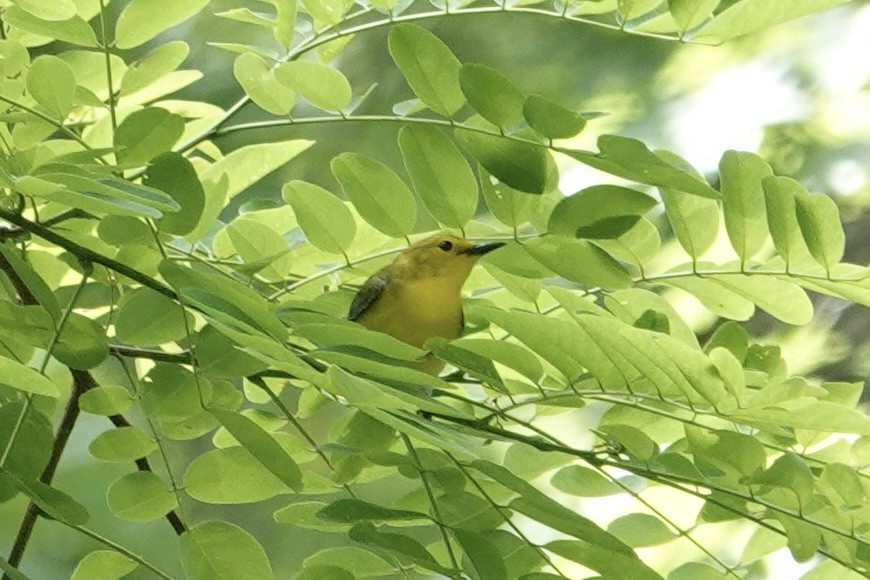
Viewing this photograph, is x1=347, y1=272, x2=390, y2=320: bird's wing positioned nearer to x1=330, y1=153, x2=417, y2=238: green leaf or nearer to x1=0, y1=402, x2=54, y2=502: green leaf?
x1=330, y1=153, x2=417, y2=238: green leaf

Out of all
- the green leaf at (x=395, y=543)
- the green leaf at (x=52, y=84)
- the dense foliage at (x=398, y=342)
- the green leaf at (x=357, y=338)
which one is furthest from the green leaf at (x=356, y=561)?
the green leaf at (x=52, y=84)

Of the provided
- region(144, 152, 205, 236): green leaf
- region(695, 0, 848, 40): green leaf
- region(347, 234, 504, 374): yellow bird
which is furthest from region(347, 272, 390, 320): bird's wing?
region(695, 0, 848, 40): green leaf

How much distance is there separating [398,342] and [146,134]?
7.8 inches

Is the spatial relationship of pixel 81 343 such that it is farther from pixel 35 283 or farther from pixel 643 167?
pixel 643 167

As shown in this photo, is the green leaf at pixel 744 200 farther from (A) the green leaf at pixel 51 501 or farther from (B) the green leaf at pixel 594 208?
(A) the green leaf at pixel 51 501

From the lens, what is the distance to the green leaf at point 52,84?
71 cm

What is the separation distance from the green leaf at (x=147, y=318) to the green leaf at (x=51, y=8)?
6.5 inches

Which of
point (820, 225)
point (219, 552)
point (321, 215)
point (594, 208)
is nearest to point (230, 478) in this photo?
point (219, 552)

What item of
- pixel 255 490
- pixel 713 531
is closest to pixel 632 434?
pixel 255 490

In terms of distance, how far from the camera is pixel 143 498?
0.80 m

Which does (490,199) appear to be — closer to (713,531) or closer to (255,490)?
(255,490)

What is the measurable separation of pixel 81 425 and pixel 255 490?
1.37 metres

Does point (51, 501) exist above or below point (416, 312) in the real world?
below

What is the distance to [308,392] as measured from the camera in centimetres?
87
